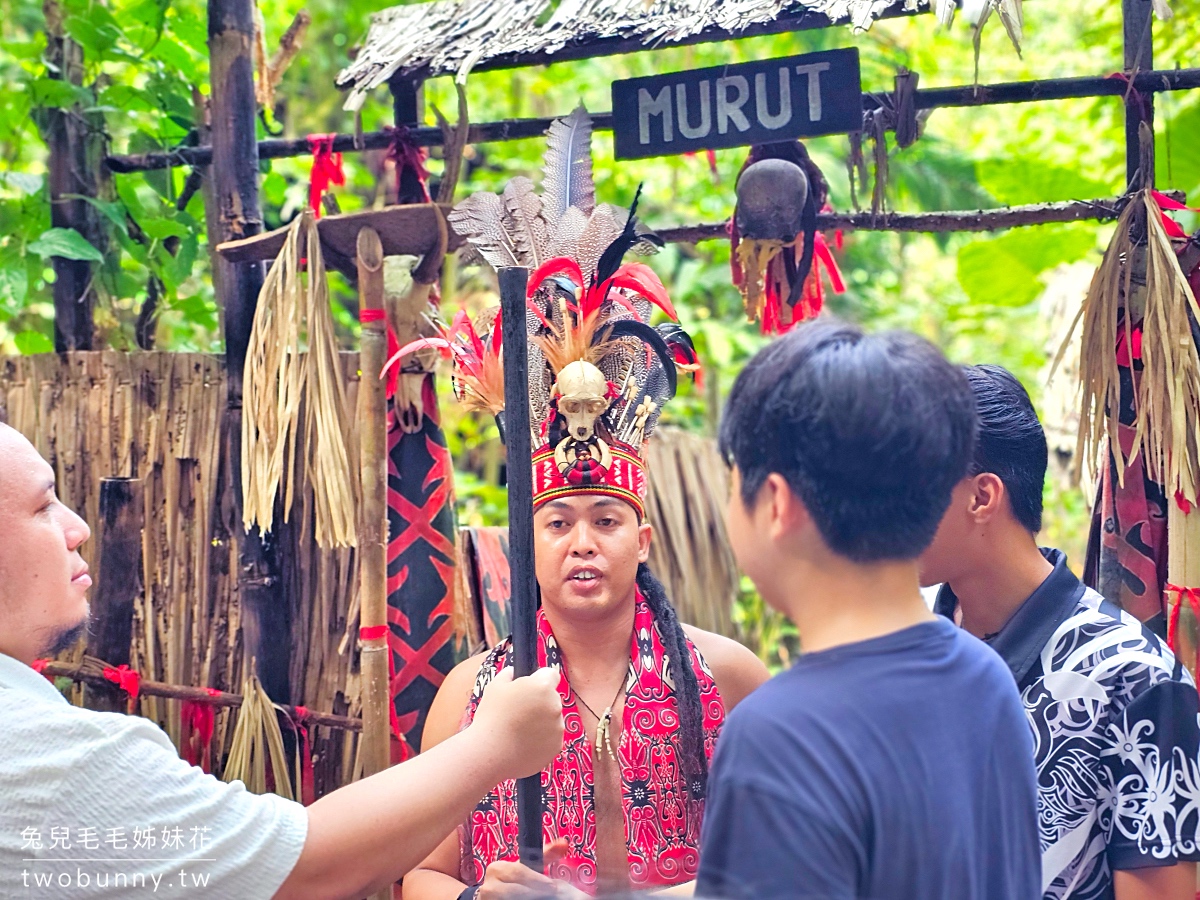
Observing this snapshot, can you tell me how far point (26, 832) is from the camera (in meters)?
1.65

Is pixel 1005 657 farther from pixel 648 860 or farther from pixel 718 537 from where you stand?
pixel 718 537

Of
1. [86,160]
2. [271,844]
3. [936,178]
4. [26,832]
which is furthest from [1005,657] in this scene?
[936,178]

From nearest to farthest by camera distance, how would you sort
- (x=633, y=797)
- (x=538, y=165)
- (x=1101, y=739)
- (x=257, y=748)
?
(x=1101, y=739), (x=633, y=797), (x=257, y=748), (x=538, y=165)

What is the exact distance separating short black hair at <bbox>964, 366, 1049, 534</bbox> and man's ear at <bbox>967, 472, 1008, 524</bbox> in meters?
0.01

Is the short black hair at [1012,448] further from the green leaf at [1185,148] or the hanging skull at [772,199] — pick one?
the green leaf at [1185,148]

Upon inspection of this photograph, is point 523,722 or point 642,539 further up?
point 642,539

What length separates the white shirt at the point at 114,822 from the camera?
5.41 feet

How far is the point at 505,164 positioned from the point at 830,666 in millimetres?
7664

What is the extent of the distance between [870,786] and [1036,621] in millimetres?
945

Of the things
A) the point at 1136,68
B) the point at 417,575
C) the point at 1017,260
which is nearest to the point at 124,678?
the point at 417,575

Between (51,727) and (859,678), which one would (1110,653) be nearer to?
(859,678)

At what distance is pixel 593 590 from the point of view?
8.47 ft

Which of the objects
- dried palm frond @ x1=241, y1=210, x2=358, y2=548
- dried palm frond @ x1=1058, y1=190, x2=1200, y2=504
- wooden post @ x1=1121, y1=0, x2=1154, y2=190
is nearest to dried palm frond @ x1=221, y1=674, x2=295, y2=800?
dried palm frond @ x1=241, y1=210, x2=358, y2=548

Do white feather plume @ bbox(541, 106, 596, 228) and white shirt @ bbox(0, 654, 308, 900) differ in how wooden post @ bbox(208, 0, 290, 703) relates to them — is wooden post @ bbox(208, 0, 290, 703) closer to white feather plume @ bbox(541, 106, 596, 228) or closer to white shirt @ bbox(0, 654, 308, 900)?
white feather plume @ bbox(541, 106, 596, 228)
